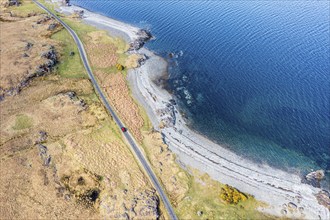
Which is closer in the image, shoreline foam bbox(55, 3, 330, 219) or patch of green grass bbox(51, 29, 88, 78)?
shoreline foam bbox(55, 3, 330, 219)

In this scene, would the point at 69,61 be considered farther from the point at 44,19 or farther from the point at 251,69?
the point at 251,69

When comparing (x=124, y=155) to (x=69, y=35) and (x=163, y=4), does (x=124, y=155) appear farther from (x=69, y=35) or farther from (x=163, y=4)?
(x=163, y=4)

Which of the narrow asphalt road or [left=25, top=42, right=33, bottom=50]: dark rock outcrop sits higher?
the narrow asphalt road

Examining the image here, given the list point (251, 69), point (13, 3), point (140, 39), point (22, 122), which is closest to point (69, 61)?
point (140, 39)

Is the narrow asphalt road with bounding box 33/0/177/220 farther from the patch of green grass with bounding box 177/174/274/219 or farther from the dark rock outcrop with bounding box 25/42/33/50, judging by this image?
the dark rock outcrop with bounding box 25/42/33/50

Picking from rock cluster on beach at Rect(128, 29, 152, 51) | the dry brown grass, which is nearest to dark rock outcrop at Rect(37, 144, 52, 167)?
the dry brown grass

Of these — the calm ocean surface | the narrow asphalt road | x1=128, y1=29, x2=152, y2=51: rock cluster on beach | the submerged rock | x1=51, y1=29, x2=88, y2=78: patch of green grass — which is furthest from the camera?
x1=128, y1=29, x2=152, y2=51: rock cluster on beach

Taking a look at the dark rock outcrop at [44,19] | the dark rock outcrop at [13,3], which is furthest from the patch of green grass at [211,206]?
the dark rock outcrop at [13,3]

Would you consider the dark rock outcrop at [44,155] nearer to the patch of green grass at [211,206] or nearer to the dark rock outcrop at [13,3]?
the patch of green grass at [211,206]
